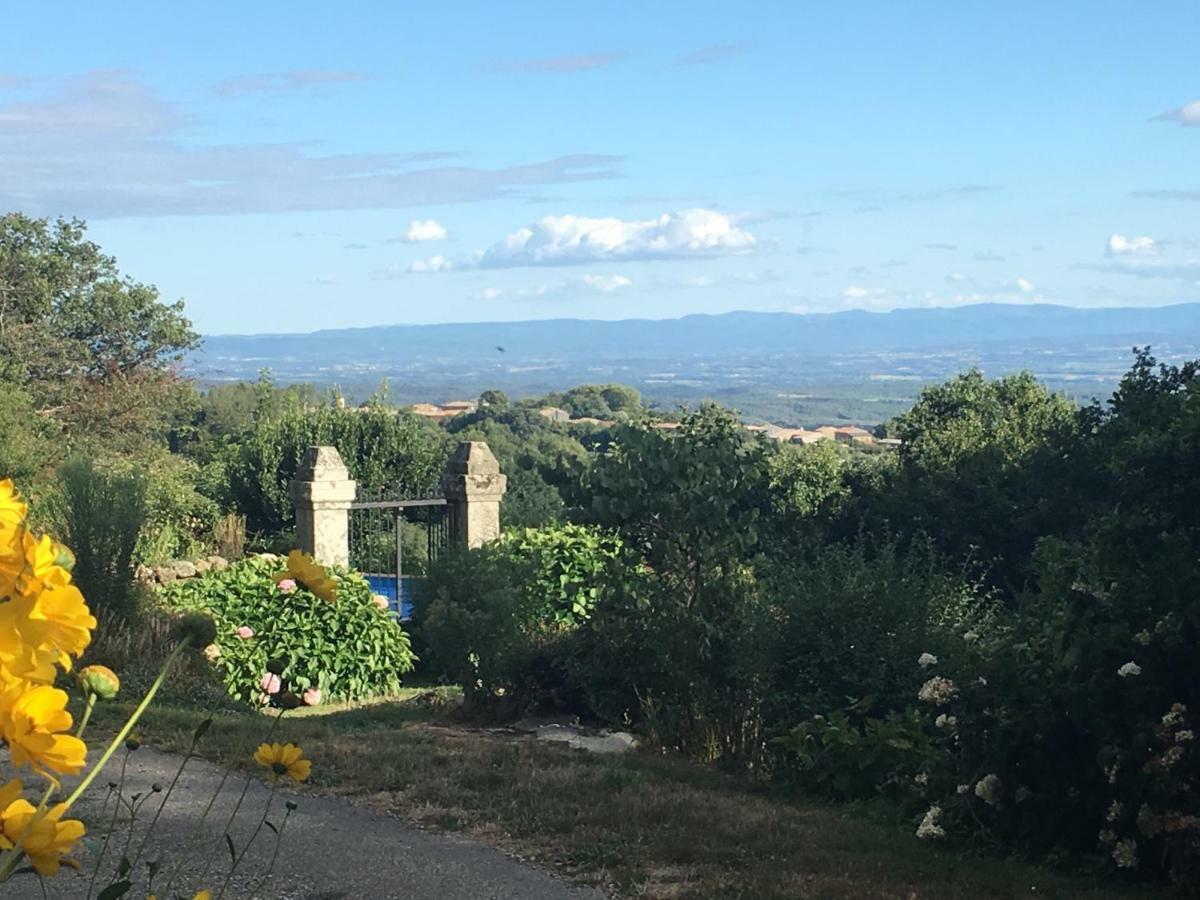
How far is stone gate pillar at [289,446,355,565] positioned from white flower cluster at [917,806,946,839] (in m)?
8.97

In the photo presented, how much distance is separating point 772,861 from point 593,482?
3.89 meters

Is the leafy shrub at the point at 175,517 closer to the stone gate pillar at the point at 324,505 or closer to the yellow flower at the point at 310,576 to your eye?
the stone gate pillar at the point at 324,505

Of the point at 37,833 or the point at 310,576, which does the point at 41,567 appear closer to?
the point at 37,833

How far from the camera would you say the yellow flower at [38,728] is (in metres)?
1.24

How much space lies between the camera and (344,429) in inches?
870

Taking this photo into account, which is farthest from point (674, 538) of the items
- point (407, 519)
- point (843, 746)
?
point (407, 519)

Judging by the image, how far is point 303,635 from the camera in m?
11.2

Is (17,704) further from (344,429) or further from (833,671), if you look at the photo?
(344,429)

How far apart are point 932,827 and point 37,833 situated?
4.77 m

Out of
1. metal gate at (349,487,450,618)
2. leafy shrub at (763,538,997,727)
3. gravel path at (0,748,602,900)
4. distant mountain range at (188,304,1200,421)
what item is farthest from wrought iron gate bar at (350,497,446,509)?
distant mountain range at (188,304,1200,421)

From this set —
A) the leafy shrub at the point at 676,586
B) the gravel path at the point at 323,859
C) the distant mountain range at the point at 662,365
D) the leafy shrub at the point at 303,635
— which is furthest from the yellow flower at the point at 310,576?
the distant mountain range at the point at 662,365

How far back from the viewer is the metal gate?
14.5 meters

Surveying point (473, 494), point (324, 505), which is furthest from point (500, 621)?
point (473, 494)

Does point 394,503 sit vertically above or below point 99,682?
below
